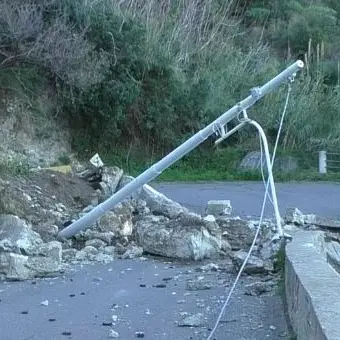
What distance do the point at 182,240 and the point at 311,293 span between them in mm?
6510

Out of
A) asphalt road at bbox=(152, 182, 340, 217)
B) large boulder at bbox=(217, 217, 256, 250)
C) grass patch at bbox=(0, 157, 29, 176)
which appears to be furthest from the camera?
asphalt road at bbox=(152, 182, 340, 217)

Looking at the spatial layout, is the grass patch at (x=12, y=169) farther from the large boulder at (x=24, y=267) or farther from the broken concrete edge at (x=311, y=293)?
the broken concrete edge at (x=311, y=293)

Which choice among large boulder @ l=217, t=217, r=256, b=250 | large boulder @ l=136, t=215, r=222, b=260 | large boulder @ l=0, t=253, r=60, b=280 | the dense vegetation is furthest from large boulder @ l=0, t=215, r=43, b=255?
the dense vegetation

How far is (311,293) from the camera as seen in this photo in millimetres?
6074

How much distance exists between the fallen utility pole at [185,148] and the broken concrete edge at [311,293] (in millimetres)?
2921

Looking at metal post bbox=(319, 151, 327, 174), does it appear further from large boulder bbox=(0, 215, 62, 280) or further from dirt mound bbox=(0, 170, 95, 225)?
large boulder bbox=(0, 215, 62, 280)

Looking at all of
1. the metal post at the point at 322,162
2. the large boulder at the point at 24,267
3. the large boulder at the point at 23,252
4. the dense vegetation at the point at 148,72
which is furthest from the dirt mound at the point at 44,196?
the metal post at the point at 322,162

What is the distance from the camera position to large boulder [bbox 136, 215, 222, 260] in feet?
40.9

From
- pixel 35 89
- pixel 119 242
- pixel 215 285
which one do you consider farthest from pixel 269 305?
pixel 35 89

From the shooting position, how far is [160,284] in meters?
10.6

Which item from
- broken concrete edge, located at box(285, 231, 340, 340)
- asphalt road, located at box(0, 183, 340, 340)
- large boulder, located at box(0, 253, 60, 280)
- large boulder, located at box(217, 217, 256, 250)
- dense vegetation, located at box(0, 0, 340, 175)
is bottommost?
asphalt road, located at box(0, 183, 340, 340)

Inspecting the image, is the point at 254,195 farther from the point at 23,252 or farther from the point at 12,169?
the point at 23,252

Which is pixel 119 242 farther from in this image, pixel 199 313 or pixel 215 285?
pixel 199 313

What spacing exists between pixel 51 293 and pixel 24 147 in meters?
17.7
